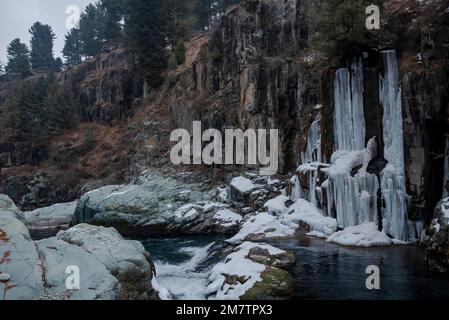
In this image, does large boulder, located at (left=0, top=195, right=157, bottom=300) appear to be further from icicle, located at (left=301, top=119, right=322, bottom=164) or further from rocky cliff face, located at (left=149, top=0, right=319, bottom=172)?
rocky cliff face, located at (left=149, top=0, right=319, bottom=172)

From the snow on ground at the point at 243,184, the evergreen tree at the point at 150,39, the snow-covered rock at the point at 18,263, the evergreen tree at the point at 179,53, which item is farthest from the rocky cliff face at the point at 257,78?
the snow-covered rock at the point at 18,263

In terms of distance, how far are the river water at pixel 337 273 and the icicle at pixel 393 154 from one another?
208 cm

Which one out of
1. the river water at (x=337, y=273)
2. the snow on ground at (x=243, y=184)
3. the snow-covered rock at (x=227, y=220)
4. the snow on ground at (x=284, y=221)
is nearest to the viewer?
the river water at (x=337, y=273)

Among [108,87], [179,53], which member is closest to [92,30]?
[108,87]

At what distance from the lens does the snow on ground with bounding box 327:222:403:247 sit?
70.1 ft

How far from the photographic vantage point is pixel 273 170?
35.8 meters

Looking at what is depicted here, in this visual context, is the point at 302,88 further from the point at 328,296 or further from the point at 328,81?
the point at 328,296

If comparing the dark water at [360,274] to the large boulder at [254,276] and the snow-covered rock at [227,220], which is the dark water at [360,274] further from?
the snow-covered rock at [227,220]

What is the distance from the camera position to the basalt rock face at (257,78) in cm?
3638

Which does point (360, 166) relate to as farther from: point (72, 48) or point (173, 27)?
point (72, 48)

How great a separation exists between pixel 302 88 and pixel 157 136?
1881 centimetres

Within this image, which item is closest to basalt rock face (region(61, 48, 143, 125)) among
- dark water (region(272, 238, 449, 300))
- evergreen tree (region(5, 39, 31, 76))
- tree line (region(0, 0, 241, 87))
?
tree line (region(0, 0, 241, 87))

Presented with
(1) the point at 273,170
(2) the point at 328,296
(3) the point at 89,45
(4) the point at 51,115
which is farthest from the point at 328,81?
(3) the point at 89,45

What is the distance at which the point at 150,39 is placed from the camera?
5366cm
